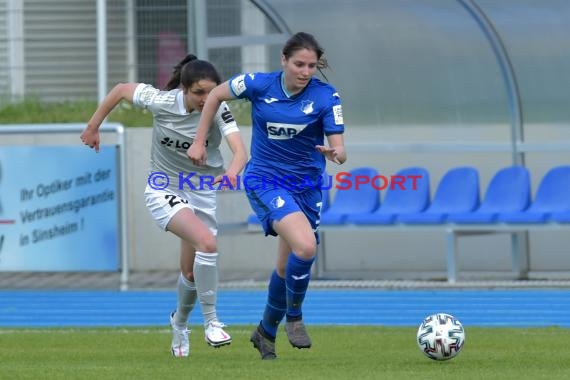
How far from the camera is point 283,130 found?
327 inches

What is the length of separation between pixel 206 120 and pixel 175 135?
730mm

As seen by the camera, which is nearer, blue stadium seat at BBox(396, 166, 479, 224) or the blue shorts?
the blue shorts

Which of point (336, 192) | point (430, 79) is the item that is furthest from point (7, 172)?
point (430, 79)

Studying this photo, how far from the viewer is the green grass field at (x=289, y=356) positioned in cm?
769

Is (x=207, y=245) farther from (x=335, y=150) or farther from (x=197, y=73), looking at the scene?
(x=335, y=150)

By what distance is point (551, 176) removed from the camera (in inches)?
593

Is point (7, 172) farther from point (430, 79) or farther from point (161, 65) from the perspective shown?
point (430, 79)

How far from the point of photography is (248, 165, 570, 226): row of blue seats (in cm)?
1478

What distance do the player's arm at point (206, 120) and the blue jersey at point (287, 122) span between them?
0.22 ft

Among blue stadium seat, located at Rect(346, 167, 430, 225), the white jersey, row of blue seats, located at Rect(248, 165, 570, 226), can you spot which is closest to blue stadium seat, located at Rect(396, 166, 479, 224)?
row of blue seats, located at Rect(248, 165, 570, 226)

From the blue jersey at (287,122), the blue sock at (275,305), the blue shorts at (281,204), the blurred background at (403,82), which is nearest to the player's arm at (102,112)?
the blue jersey at (287,122)

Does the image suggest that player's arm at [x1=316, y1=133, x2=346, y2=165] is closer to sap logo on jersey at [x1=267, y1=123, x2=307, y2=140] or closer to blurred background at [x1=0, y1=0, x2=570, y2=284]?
sap logo on jersey at [x1=267, y1=123, x2=307, y2=140]

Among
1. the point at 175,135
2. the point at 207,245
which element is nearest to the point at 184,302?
the point at 207,245

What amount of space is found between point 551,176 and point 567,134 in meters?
0.89
